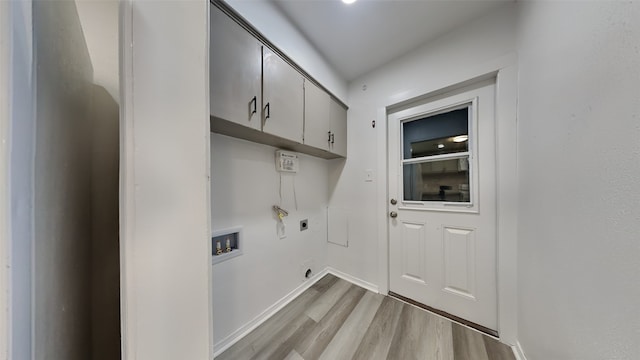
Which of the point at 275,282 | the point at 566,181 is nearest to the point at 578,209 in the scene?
the point at 566,181

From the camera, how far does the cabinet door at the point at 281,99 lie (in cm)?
123

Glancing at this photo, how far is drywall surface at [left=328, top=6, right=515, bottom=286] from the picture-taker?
1355 mm

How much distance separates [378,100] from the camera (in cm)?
187

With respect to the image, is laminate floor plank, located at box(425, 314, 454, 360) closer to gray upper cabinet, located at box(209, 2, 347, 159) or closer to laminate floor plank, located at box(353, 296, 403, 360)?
laminate floor plank, located at box(353, 296, 403, 360)

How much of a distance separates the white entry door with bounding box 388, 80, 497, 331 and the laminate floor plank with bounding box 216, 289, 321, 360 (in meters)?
0.89

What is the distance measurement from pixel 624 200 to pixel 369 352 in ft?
4.56

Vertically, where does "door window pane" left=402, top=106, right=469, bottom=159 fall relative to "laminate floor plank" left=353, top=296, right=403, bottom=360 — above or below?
above

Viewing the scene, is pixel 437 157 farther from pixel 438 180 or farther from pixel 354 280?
pixel 354 280

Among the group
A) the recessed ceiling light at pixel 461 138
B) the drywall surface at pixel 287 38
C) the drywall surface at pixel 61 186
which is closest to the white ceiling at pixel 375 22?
the drywall surface at pixel 287 38

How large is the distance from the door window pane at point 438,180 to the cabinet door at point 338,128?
676 millimetres

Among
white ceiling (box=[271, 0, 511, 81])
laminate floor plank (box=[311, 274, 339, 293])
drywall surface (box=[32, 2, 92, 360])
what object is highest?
white ceiling (box=[271, 0, 511, 81])

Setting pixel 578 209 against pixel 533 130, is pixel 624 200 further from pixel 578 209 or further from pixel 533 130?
pixel 533 130

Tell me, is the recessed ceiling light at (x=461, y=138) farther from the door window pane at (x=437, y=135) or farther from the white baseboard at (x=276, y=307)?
the white baseboard at (x=276, y=307)

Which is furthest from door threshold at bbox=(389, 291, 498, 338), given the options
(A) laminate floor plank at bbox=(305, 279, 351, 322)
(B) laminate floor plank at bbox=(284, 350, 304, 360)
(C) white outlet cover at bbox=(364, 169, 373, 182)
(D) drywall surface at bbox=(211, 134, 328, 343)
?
(C) white outlet cover at bbox=(364, 169, 373, 182)
